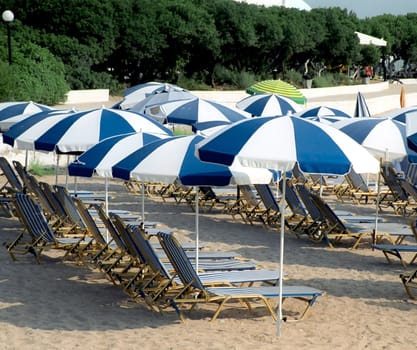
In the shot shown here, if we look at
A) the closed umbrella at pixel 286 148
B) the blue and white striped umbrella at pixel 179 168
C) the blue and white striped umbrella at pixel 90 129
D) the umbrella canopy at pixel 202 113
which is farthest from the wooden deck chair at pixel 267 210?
the closed umbrella at pixel 286 148

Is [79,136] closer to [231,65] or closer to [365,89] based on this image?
[231,65]

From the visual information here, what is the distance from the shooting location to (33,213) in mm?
10523

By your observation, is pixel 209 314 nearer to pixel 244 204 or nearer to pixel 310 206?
pixel 310 206

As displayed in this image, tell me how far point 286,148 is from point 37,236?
4.06 meters

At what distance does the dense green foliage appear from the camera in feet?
129

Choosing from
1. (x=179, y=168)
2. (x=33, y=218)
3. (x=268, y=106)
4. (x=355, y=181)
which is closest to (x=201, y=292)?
(x=179, y=168)

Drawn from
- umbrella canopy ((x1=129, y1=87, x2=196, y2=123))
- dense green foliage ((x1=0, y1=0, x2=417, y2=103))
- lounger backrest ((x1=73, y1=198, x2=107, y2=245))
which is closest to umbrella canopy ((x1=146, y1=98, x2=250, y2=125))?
umbrella canopy ((x1=129, y1=87, x2=196, y2=123))

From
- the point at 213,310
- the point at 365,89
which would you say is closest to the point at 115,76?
the point at 365,89

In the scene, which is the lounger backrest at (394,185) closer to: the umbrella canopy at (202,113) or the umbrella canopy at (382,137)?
the umbrella canopy at (202,113)

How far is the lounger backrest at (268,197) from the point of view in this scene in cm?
1395

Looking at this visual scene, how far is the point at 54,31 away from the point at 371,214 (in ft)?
97.1

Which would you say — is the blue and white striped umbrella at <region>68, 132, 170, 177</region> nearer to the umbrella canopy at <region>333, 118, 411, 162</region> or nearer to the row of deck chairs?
the row of deck chairs

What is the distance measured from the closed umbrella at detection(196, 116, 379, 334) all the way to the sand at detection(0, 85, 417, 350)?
51 cm

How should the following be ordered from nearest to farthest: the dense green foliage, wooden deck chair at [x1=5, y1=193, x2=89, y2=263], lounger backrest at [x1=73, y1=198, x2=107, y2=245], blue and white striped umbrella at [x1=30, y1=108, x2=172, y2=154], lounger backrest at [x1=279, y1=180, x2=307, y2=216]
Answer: lounger backrest at [x1=73, y1=198, x2=107, y2=245] → wooden deck chair at [x1=5, y1=193, x2=89, y2=263] → blue and white striped umbrella at [x1=30, y1=108, x2=172, y2=154] → lounger backrest at [x1=279, y1=180, x2=307, y2=216] → the dense green foliage
